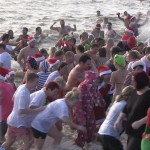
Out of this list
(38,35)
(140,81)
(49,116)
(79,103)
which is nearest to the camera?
(140,81)

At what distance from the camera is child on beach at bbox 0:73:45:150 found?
8383 millimetres

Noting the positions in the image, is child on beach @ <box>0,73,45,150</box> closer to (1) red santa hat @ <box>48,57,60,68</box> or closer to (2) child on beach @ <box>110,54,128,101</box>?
(2) child on beach @ <box>110,54,128,101</box>

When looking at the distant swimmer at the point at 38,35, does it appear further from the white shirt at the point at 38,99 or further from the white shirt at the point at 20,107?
the white shirt at the point at 20,107

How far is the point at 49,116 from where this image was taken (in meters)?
8.32

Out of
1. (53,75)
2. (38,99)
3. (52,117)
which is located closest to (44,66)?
(53,75)

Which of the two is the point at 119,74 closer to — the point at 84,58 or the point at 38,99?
the point at 84,58

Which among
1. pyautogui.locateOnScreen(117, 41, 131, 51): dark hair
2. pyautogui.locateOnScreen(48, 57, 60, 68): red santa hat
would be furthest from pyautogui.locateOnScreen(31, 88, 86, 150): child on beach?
pyautogui.locateOnScreen(117, 41, 131, 51): dark hair

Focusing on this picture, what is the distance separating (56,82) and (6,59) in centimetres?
309

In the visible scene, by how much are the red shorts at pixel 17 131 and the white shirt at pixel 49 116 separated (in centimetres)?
26

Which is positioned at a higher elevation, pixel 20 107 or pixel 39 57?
pixel 20 107

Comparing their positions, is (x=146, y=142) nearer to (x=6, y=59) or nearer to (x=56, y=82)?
(x=56, y=82)

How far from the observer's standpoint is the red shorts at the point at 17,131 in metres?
8.58

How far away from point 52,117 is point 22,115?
0.54 m

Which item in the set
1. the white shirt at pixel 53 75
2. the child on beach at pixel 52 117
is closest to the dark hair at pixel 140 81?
the child on beach at pixel 52 117
